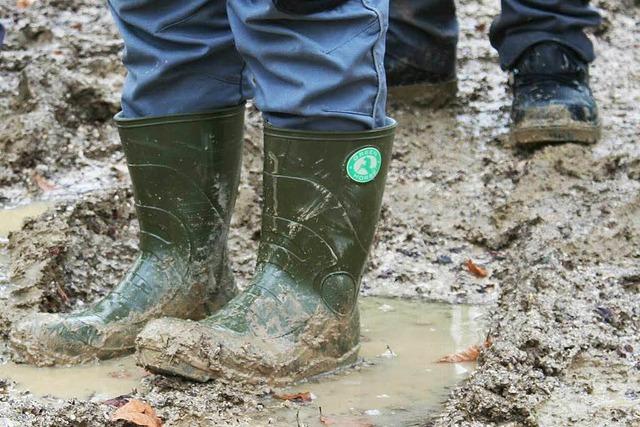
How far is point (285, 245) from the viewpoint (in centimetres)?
197

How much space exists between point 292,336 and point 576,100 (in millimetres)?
1546

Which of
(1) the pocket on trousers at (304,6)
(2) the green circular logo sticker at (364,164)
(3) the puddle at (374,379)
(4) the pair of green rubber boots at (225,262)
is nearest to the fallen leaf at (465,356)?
(3) the puddle at (374,379)

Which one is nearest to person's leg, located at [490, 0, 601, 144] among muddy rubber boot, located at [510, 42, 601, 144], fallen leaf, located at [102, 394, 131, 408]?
muddy rubber boot, located at [510, 42, 601, 144]

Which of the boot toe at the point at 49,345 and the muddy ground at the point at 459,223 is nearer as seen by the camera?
the muddy ground at the point at 459,223

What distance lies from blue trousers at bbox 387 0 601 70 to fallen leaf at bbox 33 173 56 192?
3.80 ft

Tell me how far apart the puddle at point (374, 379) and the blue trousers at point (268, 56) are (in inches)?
19.2

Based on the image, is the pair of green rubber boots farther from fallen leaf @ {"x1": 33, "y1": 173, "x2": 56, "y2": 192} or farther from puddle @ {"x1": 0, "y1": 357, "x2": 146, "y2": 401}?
fallen leaf @ {"x1": 33, "y1": 173, "x2": 56, "y2": 192}

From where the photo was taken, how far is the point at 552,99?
10.3ft

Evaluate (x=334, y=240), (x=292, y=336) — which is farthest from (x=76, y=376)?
(x=334, y=240)

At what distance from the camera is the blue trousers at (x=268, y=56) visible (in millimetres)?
1808

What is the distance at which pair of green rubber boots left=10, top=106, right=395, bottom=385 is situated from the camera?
6.21 ft

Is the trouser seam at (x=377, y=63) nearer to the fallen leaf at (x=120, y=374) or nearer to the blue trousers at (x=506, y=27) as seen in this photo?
the fallen leaf at (x=120, y=374)

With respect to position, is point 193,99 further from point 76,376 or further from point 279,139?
point 76,376

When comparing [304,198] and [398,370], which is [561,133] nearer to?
[398,370]
